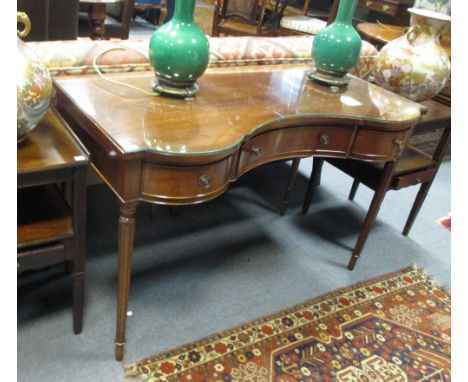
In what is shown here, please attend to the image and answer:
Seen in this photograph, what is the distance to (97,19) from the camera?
2.93 m

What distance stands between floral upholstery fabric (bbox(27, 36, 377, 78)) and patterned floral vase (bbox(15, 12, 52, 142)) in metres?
0.26

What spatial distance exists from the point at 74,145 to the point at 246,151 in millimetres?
485

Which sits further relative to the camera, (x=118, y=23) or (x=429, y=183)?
(x=118, y=23)

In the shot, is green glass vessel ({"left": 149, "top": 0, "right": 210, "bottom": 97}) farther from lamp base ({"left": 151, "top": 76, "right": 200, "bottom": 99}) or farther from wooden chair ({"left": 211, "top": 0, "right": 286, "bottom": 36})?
wooden chair ({"left": 211, "top": 0, "right": 286, "bottom": 36})

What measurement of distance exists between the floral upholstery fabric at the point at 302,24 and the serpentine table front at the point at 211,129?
242 cm

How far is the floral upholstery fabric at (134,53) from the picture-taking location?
1.45 meters

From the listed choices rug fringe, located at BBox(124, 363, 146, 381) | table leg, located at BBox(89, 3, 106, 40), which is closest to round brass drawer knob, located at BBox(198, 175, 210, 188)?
rug fringe, located at BBox(124, 363, 146, 381)

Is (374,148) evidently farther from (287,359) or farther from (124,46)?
(124,46)

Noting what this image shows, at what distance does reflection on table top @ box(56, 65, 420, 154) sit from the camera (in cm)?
117

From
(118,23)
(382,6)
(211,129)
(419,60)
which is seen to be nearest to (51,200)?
(211,129)

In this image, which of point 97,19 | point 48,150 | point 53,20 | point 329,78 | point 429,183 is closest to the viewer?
point 48,150

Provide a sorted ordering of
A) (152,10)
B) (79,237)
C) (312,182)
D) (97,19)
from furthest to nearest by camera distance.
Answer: (152,10) < (97,19) < (312,182) < (79,237)

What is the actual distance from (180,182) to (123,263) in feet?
1.01

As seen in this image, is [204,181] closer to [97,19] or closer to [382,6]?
[97,19]
